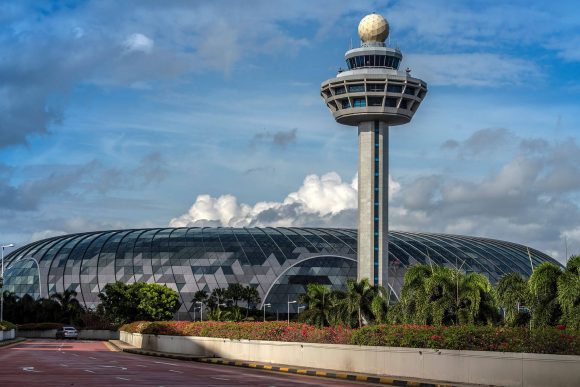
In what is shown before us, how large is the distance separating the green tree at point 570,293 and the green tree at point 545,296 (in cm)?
87

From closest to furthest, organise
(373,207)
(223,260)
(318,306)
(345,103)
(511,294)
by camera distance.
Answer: (511,294), (318,306), (373,207), (345,103), (223,260)

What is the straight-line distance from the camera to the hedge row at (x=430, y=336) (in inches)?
1335

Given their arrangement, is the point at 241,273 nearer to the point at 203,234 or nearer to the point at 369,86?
the point at 203,234

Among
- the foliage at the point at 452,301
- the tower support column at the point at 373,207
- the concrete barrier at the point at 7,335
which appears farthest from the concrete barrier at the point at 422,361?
the tower support column at the point at 373,207

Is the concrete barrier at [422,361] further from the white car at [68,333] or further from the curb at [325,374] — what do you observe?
the white car at [68,333]

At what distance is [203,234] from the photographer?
15775cm

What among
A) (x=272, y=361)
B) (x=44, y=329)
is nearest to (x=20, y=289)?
(x=44, y=329)

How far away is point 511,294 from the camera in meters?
50.5

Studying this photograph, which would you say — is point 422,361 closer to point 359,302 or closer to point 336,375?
point 336,375

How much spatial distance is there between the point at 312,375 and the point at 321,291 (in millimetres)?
44519

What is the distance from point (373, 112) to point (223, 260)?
38.6 metres

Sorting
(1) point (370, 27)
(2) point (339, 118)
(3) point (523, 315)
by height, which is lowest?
(3) point (523, 315)

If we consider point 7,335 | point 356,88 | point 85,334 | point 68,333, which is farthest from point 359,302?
point 85,334

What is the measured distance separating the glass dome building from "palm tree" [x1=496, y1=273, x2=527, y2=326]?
9007cm
